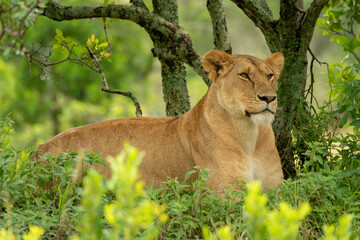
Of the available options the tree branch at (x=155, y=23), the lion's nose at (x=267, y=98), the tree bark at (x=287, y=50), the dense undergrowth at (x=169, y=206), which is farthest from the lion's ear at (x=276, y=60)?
the dense undergrowth at (x=169, y=206)

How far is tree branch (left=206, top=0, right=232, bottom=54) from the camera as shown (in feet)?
18.5

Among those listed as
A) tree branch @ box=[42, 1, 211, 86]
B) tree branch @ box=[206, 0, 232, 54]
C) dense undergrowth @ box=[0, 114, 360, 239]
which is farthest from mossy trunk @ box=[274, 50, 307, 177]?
dense undergrowth @ box=[0, 114, 360, 239]

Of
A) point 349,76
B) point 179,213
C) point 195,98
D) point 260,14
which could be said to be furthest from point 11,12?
point 195,98

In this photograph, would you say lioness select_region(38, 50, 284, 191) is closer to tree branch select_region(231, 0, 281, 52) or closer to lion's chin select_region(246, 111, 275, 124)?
lion's chin select_region(246, 111, 275, 124)

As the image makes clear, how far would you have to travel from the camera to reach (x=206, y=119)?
4277 mm

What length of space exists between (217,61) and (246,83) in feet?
1.14

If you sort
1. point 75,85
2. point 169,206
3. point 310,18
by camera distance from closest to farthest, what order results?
point 169,206 → point 310,18 → point 75,85

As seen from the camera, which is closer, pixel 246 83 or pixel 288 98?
pixel 246 83

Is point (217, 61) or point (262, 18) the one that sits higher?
point (262, 18)

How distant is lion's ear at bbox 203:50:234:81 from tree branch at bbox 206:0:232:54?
4.55ft

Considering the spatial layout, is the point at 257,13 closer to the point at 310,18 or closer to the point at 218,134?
the point at 310,18

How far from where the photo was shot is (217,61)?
4.24 m

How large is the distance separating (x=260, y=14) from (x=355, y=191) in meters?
2.05

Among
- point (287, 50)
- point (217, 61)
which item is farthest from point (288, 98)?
point (217, 61)
